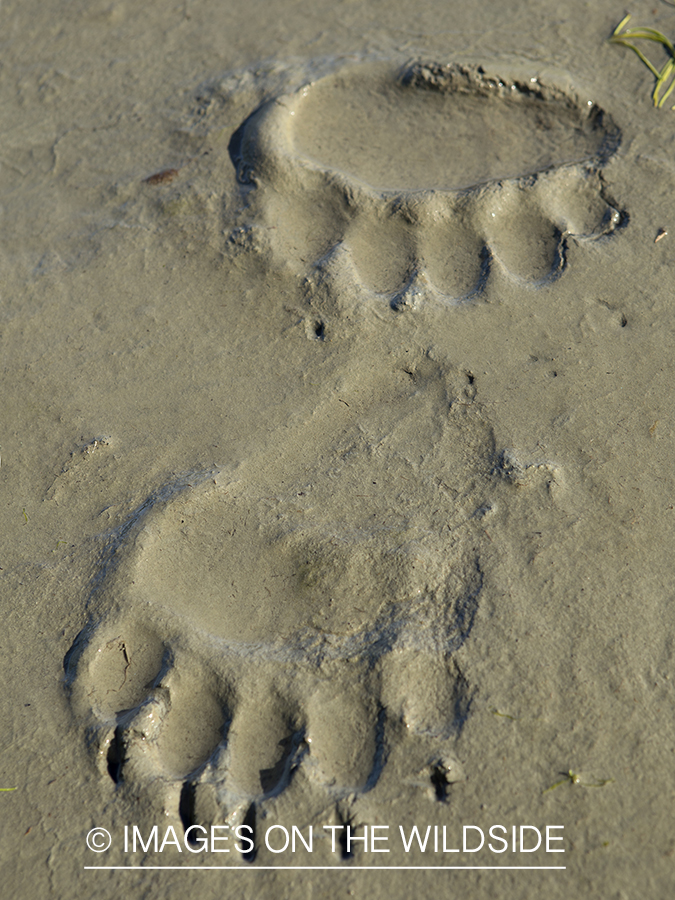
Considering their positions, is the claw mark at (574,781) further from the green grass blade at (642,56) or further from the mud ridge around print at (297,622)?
the green grass blade at (642,56)

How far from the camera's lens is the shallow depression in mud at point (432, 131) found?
263 cm

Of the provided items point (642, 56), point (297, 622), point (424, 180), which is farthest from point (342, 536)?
point (642, 56)

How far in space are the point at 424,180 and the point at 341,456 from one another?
116 centimetres

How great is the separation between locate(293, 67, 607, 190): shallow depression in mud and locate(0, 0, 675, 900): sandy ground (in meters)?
0.01

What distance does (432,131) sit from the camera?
109 inches

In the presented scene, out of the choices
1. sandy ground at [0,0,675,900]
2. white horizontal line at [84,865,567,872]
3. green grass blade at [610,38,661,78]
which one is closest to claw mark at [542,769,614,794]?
sandy ground at [0,0,675,900]

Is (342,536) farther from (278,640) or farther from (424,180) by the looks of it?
(424,180)

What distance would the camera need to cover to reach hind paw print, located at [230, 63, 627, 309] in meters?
2.36

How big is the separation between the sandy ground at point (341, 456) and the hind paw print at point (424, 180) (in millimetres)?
14

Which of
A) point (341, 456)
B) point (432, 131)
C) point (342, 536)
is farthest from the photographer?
point (432, 131)

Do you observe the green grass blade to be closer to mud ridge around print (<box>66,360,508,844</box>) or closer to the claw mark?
mud ridge around print (<box>66,360,508,844</box>)

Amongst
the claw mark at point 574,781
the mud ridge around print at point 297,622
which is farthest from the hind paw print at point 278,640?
the claw mark at point 574,781

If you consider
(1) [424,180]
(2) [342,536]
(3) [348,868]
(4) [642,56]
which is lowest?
(3) [348,868]

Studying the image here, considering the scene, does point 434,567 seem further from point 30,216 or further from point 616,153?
point 30,216
